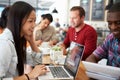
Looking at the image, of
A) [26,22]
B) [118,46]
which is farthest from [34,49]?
[118,46]

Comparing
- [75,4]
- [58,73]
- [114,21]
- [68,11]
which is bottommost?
[58,73]

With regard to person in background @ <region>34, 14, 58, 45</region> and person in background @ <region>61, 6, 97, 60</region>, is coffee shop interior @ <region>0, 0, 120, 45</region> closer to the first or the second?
person in background @ <region>34, 14, 58, 45</region>

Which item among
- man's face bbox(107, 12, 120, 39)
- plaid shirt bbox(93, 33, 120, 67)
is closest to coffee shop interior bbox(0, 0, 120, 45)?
plaid shirt bbox(93, 33, 120, 67)

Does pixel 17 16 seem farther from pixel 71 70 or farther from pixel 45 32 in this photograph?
pixel 45 32

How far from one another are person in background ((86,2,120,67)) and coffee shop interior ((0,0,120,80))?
156 inches

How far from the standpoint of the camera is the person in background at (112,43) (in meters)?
1.53

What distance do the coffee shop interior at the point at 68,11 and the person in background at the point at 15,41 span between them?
4.66m

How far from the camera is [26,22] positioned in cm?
132

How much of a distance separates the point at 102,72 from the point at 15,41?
0.61m

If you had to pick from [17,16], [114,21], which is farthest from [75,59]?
[17,16]

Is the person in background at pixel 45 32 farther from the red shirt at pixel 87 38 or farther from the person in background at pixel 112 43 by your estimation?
the person in background at pixel 112 43

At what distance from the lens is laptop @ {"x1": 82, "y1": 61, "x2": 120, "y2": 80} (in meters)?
1.16

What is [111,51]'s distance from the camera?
1769 millimetres

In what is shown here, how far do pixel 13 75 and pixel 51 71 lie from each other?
1.13ft
